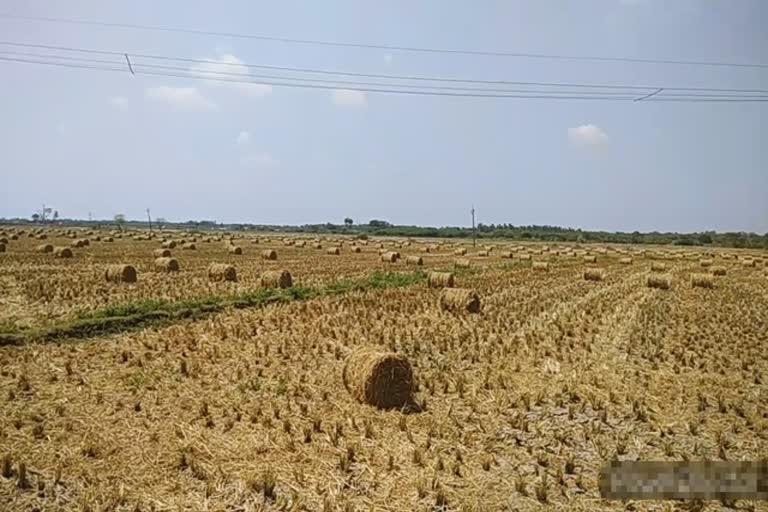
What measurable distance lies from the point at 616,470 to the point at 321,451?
18.3 feet

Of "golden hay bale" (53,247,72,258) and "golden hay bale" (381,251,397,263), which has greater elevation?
"golden hay bale" (53,247,72,258)

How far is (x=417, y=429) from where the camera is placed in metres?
8.02

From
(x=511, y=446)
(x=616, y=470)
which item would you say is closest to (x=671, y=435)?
(x=511, y=446)

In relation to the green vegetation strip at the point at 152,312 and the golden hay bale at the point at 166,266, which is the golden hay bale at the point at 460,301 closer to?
the green vegetation strip at the point at 152,312

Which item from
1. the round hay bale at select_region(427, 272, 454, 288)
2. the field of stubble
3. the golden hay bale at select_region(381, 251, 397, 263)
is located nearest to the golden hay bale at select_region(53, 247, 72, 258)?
the field of stubble

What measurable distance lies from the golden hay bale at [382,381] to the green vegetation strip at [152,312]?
757cm

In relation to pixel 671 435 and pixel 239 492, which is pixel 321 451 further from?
pixel 671 435

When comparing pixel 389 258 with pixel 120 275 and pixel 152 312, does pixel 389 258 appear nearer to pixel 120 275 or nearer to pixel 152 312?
pixel 120 275

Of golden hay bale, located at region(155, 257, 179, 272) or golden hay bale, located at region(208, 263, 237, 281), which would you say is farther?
golden hay bale, located at region(155, 257, 179, 272)

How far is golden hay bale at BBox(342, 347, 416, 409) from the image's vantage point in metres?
8.94

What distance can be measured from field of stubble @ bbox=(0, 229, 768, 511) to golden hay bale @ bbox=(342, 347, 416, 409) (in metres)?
0.24

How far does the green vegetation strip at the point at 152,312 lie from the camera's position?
42.0 ft

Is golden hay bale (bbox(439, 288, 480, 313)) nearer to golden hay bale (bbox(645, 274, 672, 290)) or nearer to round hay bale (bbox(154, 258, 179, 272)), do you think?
golden hay bale (bbox(645, 274, 672, 290))

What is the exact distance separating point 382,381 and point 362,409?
54cm
